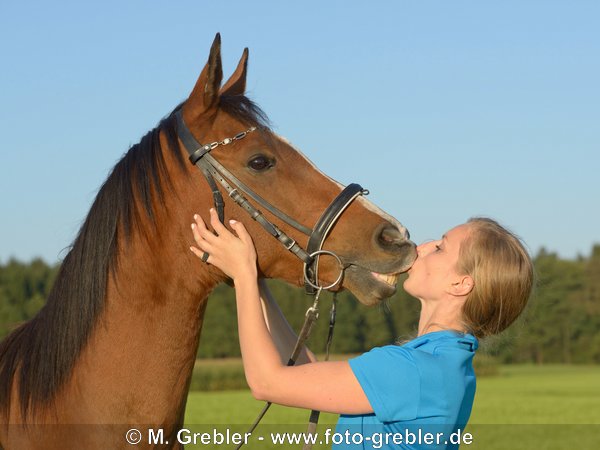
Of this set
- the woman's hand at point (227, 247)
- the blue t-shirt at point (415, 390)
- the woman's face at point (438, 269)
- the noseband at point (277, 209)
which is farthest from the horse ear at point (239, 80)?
the blue t-shirt at point (415, 390)

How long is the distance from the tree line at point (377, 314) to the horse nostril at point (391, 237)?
26197mm

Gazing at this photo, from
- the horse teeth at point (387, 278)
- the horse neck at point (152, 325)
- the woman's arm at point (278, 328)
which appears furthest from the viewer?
the woman's arm at point (278, 328)

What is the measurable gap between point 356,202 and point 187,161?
0.89m

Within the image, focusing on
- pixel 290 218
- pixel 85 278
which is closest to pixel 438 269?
pixel 290 218

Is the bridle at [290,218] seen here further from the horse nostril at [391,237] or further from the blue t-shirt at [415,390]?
the blue t-shirt at [415,390]

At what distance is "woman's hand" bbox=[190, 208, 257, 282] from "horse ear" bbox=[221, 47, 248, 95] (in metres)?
0.99

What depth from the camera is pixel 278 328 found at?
4281mm

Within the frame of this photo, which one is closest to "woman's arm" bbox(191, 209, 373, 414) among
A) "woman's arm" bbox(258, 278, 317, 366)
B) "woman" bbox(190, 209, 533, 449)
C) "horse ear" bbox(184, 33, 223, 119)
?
"woman" bbox(190, 209, 533, 449)

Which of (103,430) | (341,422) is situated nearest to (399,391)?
(341,422)

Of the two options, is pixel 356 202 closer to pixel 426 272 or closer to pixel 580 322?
pixel 426 272

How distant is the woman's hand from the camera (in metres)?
3.44

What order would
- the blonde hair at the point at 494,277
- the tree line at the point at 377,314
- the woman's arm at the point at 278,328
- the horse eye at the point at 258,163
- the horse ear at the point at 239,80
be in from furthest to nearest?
the tree line at the point at 377,314 → the horse ear at the point at 239,80 → the woman's arm at the point at 278,328 → the horse eye at the point at 258,163 → the blonde hair at the point at 494,277

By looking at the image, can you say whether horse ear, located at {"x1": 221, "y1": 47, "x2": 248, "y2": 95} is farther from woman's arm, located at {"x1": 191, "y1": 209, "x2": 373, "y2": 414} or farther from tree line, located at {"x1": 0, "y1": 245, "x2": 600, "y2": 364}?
tree line, located at {"x1": 0, "y1": 245, "x2": 600, "y2": 364}

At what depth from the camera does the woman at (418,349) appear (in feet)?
10.1
